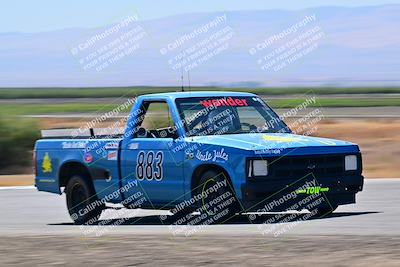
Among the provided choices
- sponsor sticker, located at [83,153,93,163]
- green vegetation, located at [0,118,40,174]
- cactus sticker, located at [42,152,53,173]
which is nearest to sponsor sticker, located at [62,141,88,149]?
sponsor sticker, located at [83,153,93,163]

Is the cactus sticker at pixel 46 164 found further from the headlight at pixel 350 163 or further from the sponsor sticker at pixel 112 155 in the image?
the headlight at pixel 350 163

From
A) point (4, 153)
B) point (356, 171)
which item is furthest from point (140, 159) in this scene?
point (4, 153)

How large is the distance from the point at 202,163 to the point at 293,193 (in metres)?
1.18

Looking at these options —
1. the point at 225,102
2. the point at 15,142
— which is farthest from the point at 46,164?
the point at 15,142

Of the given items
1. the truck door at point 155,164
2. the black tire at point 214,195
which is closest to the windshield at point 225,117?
the truck door at point 155,164

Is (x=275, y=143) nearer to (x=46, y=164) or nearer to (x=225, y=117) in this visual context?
(x=225, y=117)

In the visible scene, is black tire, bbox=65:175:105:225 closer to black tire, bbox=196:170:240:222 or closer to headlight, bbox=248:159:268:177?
black tire, bbox=196:170:240:222

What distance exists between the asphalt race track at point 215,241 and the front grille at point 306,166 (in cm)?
60

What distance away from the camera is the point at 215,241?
12062 mm

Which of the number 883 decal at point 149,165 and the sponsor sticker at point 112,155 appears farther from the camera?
the sponsor sticker at point 112,155

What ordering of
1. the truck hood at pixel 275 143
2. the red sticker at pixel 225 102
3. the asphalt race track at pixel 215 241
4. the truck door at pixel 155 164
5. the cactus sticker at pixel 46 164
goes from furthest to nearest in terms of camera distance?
1. the cactus sticker at pixel 46 164
2. the red sticker at pixel 225 102
3. the truck door at pixel 155 164
4. the truck hood at pixel 275 143
5. the asphalt race track at pixel 215 241

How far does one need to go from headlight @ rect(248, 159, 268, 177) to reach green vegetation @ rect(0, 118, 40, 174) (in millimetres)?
19931

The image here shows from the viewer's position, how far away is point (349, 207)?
53.8ft

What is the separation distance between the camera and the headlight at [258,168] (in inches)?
537
